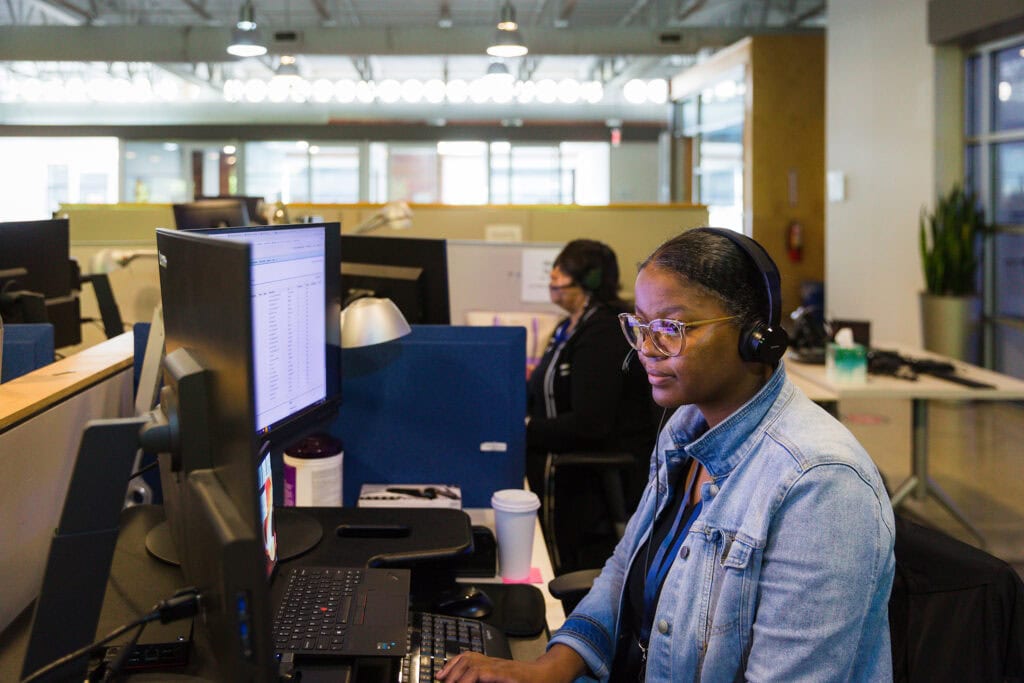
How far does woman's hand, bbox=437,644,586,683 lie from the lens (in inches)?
47.6

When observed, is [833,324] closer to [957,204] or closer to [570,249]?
[570,249]

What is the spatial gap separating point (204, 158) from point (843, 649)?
1399 centimetres

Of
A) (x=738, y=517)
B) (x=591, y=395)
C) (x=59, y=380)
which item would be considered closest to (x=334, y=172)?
(x=591, y=395)

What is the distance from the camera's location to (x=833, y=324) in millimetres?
4109

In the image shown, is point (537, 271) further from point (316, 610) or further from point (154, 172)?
point (154, 172)

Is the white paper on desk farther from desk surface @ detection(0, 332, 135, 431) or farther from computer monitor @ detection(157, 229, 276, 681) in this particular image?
computer monitor @ detection(157, 229, 276, 681)

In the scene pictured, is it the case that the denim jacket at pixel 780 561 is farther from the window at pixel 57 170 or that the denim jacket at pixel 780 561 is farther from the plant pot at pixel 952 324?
the window at pixel 57 170

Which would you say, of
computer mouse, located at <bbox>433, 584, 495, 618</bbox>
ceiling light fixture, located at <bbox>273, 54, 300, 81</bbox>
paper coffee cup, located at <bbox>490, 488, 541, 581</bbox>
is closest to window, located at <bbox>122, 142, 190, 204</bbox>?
ceiling light fixture, located at <bbox>273, 54, 300, 81</bbox>

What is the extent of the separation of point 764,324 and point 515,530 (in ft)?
2.06

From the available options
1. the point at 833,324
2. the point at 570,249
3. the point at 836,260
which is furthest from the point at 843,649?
the point at 836,260

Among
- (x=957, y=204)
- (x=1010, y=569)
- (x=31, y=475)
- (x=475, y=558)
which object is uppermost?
(x=957, y=204)

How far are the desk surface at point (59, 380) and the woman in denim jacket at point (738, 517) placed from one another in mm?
652

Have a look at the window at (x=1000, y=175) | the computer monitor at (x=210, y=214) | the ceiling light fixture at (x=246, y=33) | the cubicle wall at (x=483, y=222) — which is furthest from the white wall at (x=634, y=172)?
the computer monitor at (x=210, y=214)

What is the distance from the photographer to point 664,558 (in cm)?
133
